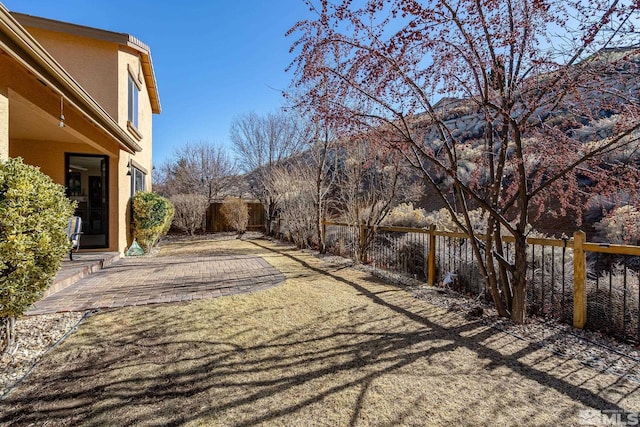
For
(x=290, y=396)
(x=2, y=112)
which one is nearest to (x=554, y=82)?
(x=290, y=396)

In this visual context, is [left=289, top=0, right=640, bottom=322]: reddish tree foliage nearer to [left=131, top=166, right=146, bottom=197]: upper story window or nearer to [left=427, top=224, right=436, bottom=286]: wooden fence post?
[left=427, top=224, right=436, bottom=286]: wooden fence post

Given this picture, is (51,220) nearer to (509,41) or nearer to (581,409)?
(581,409)

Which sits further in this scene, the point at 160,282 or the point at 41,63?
the point at 160,282

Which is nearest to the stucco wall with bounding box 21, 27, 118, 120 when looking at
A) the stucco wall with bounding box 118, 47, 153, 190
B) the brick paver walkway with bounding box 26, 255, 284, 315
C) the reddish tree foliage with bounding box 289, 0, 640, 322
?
the stucco wall with bounding box 118, 47, 153, 190

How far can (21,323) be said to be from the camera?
361 cm

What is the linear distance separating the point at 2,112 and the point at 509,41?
5.97 metres

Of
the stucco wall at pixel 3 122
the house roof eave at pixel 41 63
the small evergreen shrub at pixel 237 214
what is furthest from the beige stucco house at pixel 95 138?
the small evergreen shrub at pixel 237 214

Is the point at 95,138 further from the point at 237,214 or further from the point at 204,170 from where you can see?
the point at 204,170

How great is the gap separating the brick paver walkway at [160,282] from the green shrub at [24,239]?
1.29m

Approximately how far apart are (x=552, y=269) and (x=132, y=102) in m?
11.6

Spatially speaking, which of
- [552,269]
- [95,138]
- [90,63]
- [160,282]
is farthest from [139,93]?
[552,269]

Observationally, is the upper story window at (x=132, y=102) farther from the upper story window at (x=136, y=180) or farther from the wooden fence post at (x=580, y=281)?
the wooden fence post at (x=580, y=281)

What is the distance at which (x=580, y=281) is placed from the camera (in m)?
3.62

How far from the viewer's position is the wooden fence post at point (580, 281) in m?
3.62
